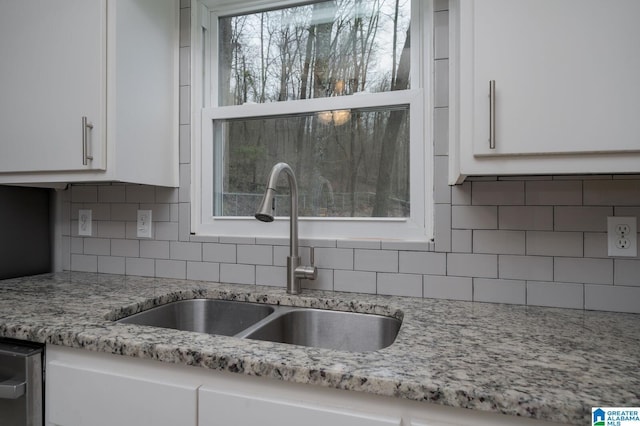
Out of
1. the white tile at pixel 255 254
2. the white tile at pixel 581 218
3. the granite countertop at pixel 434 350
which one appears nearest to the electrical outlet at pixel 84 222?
the granite countertop at pixel 434 350

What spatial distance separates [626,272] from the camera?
107 centimetres

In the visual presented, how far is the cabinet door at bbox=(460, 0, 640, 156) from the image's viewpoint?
32.6 inches

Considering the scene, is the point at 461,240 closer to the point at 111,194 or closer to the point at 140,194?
the point at 140,194

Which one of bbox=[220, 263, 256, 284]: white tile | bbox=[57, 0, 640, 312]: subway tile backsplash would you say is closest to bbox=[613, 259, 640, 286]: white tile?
bbox=[57, 0, 640, 312]: subway tile backsplash

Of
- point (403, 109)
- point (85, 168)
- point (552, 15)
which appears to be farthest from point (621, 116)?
point (85, 168)

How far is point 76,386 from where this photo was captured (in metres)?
0.85

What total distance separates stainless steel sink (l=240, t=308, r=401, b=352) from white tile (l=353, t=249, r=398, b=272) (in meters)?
0.19

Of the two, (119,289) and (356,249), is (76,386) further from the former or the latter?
(356,249)

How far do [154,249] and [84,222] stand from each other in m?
0.40

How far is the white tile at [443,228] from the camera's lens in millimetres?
1214

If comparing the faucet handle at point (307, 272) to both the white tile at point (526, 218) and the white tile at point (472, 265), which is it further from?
the white tile at point (526, 218)

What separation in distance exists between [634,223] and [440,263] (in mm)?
559

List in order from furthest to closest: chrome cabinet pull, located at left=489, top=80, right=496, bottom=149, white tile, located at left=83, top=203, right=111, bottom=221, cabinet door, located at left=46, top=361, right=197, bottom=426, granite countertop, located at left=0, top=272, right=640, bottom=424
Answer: white tile, located at left=83, top=203, right=111, bottom=221 < chrome cabinet pull, located at left=489, top=80, right=496, bottom=149 < cabinet door, located at left=46, top=361, right=197, bottom=426 < granite countertop, located at left=0, top=272, right=640, bottom=424

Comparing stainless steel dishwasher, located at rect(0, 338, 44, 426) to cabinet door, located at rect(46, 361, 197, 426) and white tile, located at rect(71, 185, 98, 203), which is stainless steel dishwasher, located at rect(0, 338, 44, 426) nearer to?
cabinet door, located at rect(46, 361, 197, 426)
